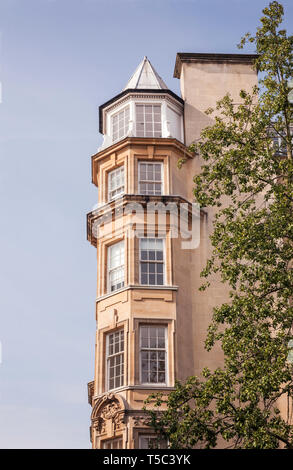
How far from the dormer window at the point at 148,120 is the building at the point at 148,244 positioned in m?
0.05

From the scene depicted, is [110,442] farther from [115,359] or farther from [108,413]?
[115,359]

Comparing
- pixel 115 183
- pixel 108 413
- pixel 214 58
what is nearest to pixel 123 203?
pixel 115 183

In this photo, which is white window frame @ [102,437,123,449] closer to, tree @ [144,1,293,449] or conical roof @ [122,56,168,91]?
tree @ [144,1,293,449]

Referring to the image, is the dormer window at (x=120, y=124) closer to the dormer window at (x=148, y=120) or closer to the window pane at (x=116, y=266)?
the dormer window at (x=148, y=120)

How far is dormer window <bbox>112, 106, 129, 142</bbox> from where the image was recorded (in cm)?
3397

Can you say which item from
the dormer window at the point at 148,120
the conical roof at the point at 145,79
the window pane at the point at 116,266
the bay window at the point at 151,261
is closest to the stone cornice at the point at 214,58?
the conical roof at the point at 145,79

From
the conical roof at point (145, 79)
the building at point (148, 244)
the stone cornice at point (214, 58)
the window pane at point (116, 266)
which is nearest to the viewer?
the building at point (148, 244)

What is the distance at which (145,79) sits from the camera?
35.8m

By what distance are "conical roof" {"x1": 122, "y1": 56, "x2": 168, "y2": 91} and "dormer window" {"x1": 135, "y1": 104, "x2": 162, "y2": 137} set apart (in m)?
1.28

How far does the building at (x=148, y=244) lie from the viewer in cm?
2750

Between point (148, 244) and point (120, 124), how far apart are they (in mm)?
7004

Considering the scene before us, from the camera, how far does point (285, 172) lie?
23250mm
